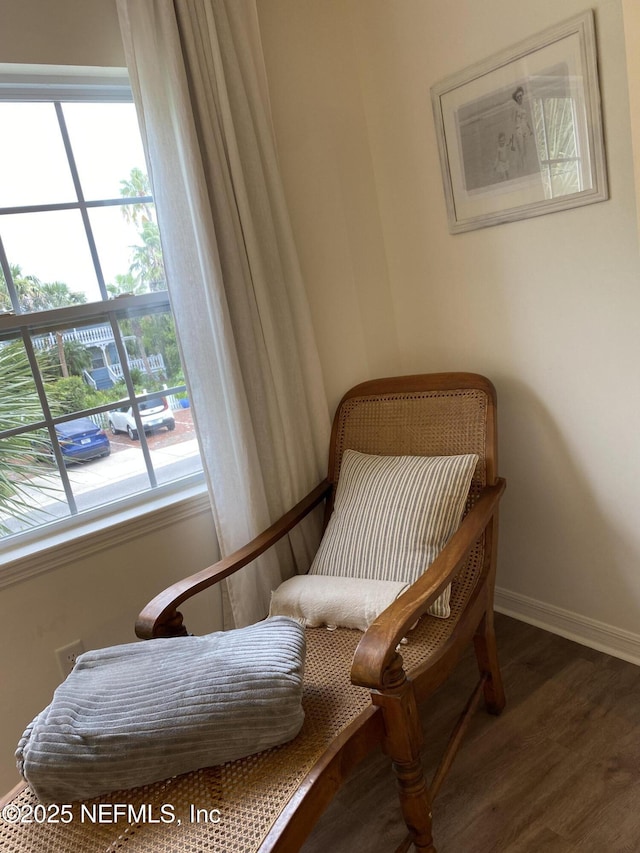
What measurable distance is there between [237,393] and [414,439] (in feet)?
1.90

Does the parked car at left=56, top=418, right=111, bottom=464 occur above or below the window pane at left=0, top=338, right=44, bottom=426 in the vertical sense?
below

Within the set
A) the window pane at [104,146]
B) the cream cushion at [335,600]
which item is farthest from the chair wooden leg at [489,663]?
the window pane at [104,146]

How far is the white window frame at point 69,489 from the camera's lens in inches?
68.7

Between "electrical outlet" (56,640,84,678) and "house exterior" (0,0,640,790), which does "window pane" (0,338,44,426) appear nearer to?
"house exterior" (0,0,640,790)

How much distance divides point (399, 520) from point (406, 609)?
0.44 metres

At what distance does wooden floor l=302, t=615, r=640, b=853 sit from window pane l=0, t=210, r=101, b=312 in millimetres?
1600

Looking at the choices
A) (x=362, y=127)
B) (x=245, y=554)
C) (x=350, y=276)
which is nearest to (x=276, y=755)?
(x=245, y=554)

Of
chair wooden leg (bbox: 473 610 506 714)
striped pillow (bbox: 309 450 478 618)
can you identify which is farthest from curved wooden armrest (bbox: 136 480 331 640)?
chair wooden leg (bbox: 473 610 506 714)

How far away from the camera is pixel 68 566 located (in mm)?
1815

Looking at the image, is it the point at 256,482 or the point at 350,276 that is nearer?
the point at 256,482

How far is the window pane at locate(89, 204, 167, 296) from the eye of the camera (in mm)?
1953

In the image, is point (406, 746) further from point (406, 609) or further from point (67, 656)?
point (67, 656)

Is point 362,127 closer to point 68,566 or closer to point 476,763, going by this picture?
point 68,566

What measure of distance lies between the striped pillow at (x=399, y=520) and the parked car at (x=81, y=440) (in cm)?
75
